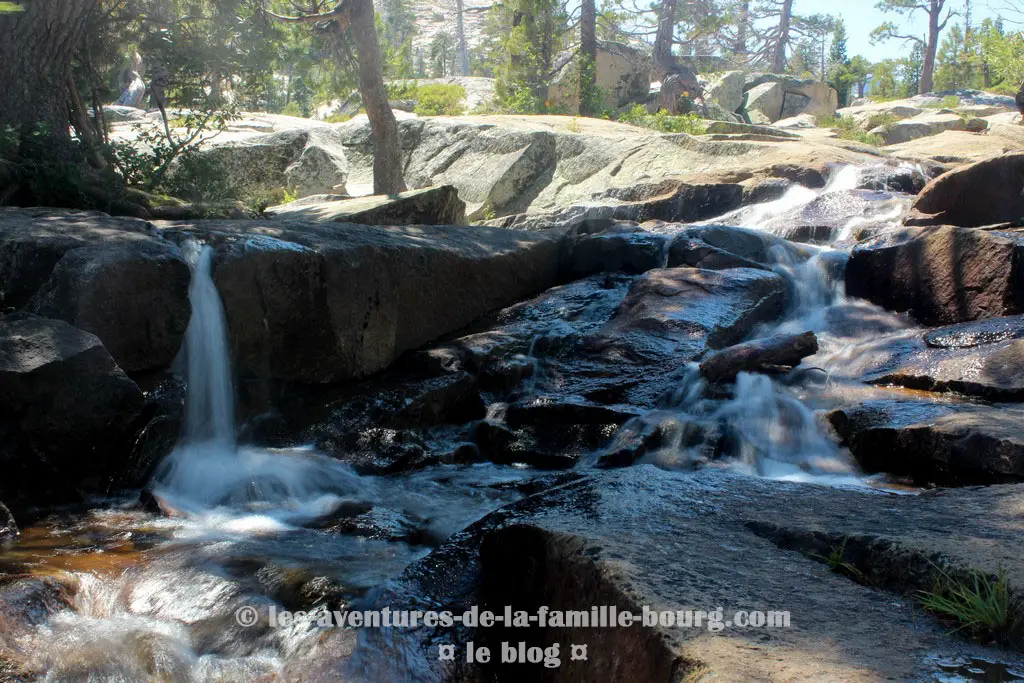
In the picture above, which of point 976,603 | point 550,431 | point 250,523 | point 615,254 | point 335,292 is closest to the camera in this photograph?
point 976,603

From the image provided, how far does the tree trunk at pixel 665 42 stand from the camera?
93.6 ft

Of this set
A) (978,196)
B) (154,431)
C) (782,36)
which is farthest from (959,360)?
(782,36)

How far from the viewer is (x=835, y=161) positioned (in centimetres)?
1263

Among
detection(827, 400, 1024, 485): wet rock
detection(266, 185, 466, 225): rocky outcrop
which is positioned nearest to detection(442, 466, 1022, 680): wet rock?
detection(827, 400, 1024, 485): wet rock

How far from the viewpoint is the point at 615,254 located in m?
8.90

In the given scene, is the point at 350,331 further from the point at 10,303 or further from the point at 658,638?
the point at 658,638

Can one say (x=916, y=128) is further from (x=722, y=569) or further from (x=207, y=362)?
(x=722, y=569)

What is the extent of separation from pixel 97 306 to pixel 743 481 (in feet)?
12.5

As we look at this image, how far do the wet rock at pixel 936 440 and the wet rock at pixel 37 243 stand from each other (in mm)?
4658

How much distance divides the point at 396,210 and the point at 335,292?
3346 mm

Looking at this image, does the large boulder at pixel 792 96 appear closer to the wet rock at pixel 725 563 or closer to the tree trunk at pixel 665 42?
the tree trunk at pixel 665 42

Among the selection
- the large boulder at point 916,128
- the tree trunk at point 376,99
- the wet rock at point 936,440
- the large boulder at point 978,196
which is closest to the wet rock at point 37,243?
the wet rock at point 936,440

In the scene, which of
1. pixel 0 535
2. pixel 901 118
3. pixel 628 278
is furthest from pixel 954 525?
pixel 901 118

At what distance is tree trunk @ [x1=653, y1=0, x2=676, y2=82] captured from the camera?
93.6ft
